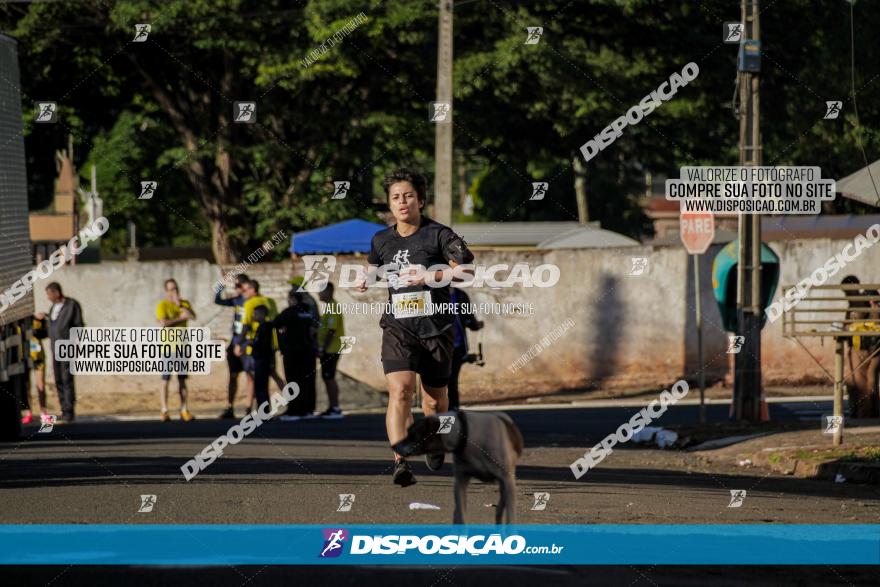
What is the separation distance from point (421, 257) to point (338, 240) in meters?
18.2

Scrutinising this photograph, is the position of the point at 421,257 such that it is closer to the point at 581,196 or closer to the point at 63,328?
the point at 63,328

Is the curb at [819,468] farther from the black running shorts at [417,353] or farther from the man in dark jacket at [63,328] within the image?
the man in dark jacket at [63,328]

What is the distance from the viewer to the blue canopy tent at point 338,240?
1122 inches

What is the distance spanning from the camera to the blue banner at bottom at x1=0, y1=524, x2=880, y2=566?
330 inches

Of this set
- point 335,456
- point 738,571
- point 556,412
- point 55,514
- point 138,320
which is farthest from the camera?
point 138,320

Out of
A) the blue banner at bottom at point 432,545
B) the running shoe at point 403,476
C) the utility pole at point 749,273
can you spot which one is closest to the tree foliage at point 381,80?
the utility pole at point 749,273

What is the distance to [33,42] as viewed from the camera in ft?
114

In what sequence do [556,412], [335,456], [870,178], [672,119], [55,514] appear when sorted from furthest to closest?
[672,119] < [556,412] < [870,178] < [335,456] < [55,514]

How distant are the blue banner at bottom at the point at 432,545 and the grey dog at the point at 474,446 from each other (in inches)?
9.7

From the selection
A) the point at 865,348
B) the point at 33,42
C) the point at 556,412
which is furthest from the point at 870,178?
the point at 33,42

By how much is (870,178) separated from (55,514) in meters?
11.6

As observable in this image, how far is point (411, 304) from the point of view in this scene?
10.7 metres

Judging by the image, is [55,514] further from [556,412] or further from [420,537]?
[556,412]

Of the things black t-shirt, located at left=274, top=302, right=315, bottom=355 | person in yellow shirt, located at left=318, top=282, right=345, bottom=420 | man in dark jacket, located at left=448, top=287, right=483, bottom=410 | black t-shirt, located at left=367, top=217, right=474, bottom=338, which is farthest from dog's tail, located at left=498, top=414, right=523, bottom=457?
black t-shirt, located at left=274, top=302, right=315, bottom=355
